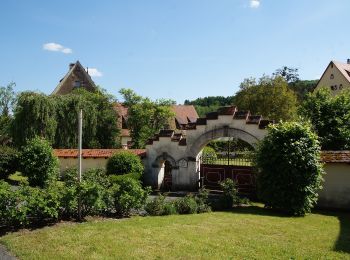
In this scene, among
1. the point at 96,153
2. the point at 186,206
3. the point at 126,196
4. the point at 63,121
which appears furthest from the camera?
the point at 63,121

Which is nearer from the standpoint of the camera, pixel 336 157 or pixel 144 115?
pixel 336 157

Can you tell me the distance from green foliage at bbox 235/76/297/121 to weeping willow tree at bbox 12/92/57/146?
22916 millimetres

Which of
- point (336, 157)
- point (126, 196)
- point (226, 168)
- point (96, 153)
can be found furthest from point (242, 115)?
point (96, 153)

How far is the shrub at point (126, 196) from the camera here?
13039mm

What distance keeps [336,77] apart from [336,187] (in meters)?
42.5

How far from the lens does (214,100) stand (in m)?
133

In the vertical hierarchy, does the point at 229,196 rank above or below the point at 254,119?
below

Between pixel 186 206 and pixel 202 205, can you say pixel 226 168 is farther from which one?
pixel 186 206

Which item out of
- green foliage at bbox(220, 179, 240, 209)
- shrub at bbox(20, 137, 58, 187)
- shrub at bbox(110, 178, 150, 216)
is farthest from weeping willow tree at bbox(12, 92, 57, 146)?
shrub at bbox(110, 178, 150, 216)

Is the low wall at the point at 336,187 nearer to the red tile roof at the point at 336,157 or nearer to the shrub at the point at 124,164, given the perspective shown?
the red tile roof at the point at 336,157

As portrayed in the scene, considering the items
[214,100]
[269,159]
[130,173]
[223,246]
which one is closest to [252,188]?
[269,159]

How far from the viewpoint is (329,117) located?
2377 centimetres

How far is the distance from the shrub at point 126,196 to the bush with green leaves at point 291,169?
584 centimetres

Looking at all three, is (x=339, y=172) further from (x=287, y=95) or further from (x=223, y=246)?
(x=287, y=95)
